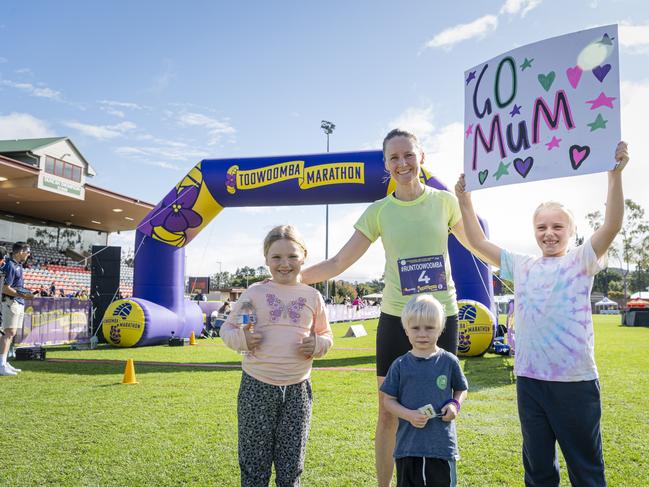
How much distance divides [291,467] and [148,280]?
33.1 feet

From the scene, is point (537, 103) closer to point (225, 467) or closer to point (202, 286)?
point (225, 467)

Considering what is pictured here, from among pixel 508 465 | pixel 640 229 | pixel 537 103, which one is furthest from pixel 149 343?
pixel 640 229

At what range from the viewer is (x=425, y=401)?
2.29 meters

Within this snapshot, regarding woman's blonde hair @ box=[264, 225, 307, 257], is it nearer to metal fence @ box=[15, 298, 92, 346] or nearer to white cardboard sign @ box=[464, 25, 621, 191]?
white cardboard sign @ box=[464, 25, 621, 191]

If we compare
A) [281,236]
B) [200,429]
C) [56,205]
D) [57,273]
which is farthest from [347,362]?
[57,273]

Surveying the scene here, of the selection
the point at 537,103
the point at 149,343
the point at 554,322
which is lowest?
the point at 149,343

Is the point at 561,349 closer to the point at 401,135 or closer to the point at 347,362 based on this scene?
the point at 401,135

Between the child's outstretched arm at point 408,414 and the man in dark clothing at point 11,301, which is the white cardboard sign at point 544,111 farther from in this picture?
the man in dark clothing at point 11,301

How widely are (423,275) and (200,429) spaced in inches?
106

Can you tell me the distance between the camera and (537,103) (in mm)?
2611

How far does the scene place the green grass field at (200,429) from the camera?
3.26 m

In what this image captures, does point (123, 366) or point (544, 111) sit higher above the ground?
point (544, 111)

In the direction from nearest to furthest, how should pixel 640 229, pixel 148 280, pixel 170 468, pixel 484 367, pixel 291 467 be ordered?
pixel 291 467, pixel 170 468, pixel 484 367, pixel 148 280, pixel 640 229

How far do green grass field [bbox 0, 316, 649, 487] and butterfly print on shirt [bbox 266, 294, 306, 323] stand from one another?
4.03ft
